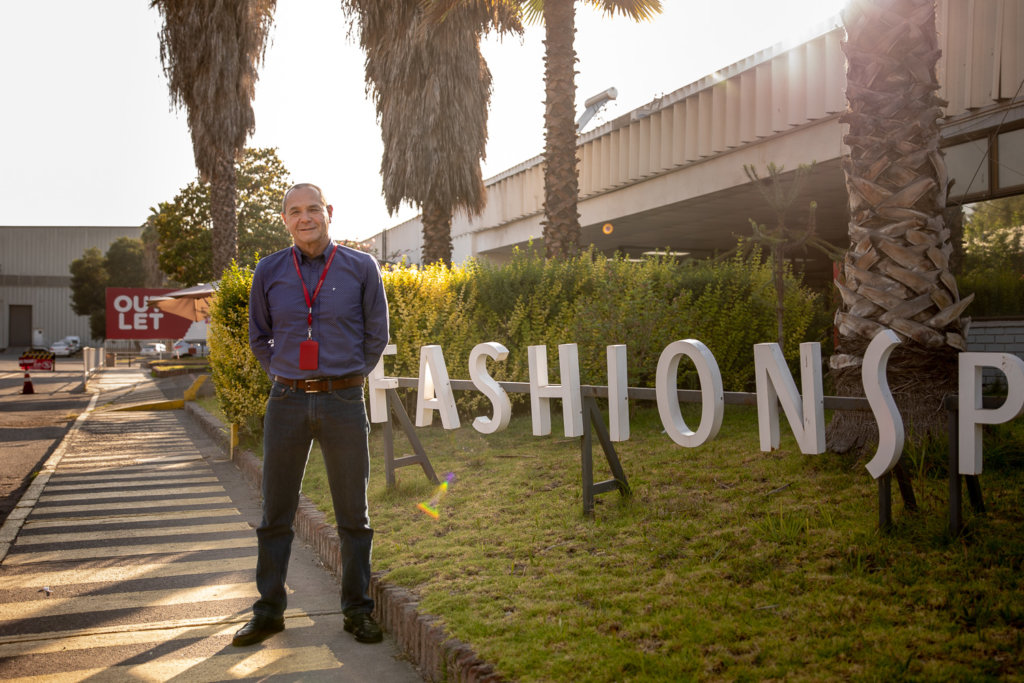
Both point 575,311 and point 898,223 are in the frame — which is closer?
point 898,223

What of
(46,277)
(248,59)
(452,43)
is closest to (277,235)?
(248,59)

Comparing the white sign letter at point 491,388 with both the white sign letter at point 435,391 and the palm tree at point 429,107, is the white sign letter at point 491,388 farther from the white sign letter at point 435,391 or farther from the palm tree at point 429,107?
the palm tree at point 429,107

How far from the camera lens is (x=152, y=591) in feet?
15.9

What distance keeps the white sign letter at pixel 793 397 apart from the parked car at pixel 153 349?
50072 millimetres

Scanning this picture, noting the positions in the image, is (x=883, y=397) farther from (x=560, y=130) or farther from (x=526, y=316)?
(x=560, y=130)

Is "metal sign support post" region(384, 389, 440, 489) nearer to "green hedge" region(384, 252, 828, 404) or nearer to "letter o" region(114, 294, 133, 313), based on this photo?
"green hedge" region(384, 252, 828, 404)

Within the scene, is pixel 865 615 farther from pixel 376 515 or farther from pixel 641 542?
pixel 376 515

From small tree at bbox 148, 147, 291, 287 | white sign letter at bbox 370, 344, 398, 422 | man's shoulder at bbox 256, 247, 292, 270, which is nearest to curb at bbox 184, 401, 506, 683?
white sign letter at bbox 370, 344, 398, 422

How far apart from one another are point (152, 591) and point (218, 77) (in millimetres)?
18367

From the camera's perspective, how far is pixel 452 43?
1556cm

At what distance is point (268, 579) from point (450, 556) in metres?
1.10

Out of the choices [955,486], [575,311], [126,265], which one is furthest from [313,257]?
[126,265]

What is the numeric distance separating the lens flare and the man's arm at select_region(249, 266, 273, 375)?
2129 millimetres

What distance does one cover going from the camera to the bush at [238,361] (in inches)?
391
